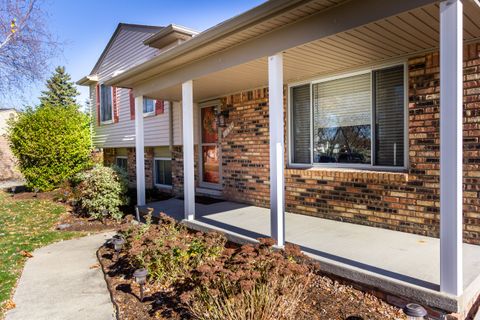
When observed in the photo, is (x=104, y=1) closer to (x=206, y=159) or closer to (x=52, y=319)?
(x=206, y=159)

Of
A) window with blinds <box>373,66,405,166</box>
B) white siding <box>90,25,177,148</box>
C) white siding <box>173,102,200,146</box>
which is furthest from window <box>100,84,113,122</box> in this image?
window with blinds <box>373,66,405,166</box>

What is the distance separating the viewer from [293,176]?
605 cm

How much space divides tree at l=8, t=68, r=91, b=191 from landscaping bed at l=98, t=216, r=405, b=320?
770cm

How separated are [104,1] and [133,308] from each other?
415 inches

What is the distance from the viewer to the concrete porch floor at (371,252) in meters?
2.91

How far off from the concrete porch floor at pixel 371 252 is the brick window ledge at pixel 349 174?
2.42 ft

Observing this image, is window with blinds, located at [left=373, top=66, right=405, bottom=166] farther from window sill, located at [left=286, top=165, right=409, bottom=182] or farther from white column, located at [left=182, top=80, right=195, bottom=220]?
white column, located at [left=182, top=80, right=195, bottom=220]

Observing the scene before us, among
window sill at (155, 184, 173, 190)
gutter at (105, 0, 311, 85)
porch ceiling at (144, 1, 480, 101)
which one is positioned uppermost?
gutter at (105, 0, 311, 85)

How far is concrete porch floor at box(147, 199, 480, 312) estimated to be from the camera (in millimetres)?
2906

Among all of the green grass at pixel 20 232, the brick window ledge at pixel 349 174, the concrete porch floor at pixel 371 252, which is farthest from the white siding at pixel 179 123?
the green grass at pixel 20 232

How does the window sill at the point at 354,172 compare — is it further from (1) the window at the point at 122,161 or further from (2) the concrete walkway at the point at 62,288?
(1) the window at the point at 122,161

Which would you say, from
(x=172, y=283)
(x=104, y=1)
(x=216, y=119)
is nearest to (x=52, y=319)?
(x=172, y=283)

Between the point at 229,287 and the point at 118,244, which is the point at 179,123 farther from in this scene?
the point at 229,287

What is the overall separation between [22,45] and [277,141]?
11852 mm
